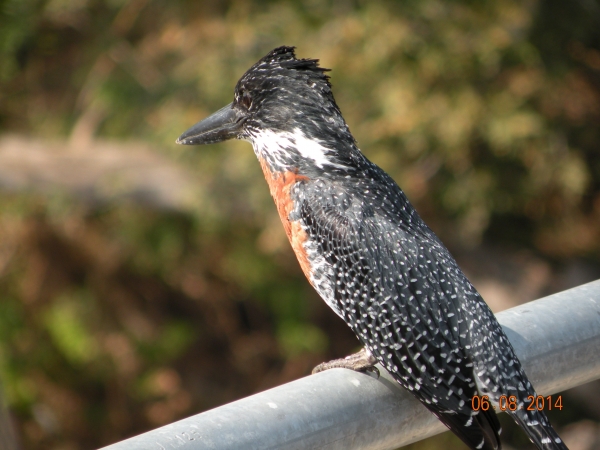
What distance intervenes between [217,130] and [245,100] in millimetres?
179

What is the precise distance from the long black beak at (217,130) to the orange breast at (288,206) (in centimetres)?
20

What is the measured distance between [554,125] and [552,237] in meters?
1.00

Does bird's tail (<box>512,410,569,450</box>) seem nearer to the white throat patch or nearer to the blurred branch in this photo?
the white throat patch

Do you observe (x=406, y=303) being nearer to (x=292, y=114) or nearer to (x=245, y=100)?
(x=292, y=114)

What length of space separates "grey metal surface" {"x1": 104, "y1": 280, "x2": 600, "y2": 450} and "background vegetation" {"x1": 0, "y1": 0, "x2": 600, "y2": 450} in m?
2.97

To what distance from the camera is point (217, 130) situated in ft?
10.9

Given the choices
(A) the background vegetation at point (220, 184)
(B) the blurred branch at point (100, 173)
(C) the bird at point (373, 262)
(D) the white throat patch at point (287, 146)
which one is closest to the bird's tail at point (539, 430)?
(C) the bird at point (373, 262)

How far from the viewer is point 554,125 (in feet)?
17.5

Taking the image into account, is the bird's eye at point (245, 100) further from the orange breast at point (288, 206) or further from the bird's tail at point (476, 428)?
the bird's tail at point (476, 428)

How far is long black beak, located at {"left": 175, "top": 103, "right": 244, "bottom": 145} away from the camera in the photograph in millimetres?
3312
